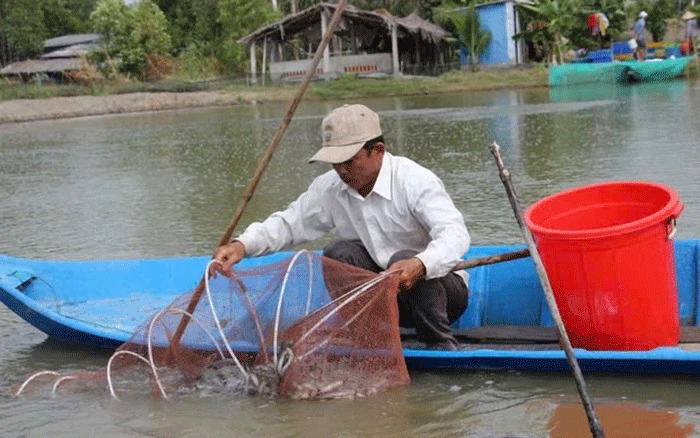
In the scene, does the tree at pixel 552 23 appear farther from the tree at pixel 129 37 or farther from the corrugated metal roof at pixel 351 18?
the tree at pixel 129 37

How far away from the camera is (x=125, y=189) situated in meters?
12.5

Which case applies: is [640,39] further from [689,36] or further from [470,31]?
[470,31]

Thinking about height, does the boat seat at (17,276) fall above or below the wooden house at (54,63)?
below

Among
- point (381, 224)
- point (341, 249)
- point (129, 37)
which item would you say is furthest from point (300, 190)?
point (129, 37)

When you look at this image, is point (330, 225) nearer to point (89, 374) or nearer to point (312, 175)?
point (89, 374)

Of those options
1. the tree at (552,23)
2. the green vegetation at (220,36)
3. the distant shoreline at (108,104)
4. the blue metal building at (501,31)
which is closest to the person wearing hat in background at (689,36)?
the green vegetation at (220,36)

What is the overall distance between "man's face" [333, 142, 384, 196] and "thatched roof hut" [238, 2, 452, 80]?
27.3m

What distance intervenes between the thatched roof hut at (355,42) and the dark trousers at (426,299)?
27144 millimetres

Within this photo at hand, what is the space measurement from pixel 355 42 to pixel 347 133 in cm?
3255

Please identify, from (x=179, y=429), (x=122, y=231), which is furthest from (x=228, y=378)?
(x=122, y=231)

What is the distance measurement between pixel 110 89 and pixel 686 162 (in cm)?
2541

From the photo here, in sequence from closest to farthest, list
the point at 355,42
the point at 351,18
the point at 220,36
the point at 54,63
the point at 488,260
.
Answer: the point at 488,260 → the point at 351,18 → the point at 355,42 → the point at 220,36 → the point at 54,63

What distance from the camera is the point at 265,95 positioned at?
104 ft

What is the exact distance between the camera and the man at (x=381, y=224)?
13.9ft
